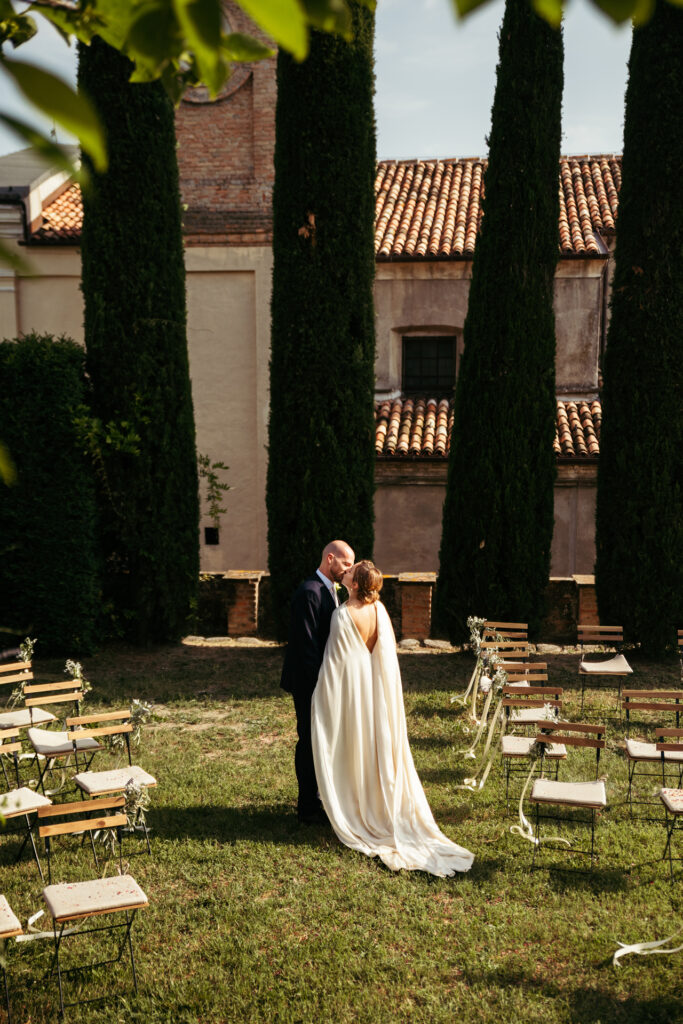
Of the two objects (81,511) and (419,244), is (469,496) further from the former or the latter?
(419,244)

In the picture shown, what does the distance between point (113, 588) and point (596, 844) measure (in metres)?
9.62

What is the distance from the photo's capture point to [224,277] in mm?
19828

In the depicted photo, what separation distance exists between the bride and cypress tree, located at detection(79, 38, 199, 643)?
315 inches

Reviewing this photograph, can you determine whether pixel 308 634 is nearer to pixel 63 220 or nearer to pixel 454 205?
pixel 63 220

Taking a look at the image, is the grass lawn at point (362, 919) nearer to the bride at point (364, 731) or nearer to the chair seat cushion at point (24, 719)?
the bride at point (364, 731)

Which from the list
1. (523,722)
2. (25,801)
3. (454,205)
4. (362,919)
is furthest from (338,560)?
(454,205)

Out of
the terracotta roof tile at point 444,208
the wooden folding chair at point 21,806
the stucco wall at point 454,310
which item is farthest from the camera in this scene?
the stucco wall at point 454,310

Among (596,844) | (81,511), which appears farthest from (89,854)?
(81,511)

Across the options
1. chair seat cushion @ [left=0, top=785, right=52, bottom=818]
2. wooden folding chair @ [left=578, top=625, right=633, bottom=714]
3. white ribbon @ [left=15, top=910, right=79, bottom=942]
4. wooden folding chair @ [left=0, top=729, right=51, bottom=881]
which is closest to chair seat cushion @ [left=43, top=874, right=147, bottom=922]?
white ribbon @ [left=15, top=910, right=79, bottom=942]

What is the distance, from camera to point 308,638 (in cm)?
710

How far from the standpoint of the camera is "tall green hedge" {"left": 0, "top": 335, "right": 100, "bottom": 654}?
43.6 ft

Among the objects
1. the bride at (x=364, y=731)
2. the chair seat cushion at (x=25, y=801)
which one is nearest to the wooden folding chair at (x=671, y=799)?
the bride at (x=364, y=731)

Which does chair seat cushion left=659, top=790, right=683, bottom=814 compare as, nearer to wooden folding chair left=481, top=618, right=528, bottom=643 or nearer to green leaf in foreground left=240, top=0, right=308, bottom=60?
wooden folding chair left=481, top=618, right=528, bottom=643

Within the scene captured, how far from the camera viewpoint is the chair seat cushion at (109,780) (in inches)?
272
